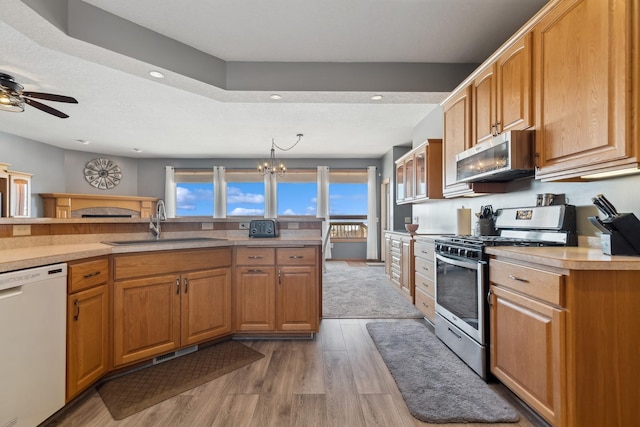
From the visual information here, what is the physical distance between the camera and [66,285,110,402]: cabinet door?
1.74 meters

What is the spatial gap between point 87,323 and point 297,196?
6.15 m

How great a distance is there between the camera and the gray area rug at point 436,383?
171cm

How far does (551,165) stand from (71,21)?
11.0ft

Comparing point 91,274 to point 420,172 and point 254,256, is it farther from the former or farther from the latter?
point 420,172

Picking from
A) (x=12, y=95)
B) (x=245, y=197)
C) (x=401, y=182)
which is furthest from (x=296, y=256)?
(x=245, y=197)

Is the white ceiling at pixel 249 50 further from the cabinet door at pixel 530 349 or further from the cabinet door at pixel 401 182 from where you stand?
the cabinet door at pixel 530 349

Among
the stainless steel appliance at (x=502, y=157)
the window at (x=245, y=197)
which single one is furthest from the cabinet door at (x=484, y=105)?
the window at (x=245, y=197)

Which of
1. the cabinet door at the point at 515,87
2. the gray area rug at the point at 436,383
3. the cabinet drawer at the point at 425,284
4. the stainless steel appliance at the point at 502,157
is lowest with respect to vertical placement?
the gray area rug at the point at 436,383

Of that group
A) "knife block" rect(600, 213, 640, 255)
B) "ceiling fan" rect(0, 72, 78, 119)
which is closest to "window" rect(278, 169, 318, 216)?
"ceiling fan" rect(0, 72, 78, 119)

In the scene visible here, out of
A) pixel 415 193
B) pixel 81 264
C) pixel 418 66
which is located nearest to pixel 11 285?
pixel 81 264

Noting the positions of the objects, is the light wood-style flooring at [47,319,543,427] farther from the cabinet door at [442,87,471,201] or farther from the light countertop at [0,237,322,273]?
the cabinet door at [442,87,471,201]

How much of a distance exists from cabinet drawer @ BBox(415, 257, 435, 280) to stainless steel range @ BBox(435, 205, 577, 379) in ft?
1.00

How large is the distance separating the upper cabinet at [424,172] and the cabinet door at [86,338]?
11.7 feet

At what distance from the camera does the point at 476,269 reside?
207 cm
